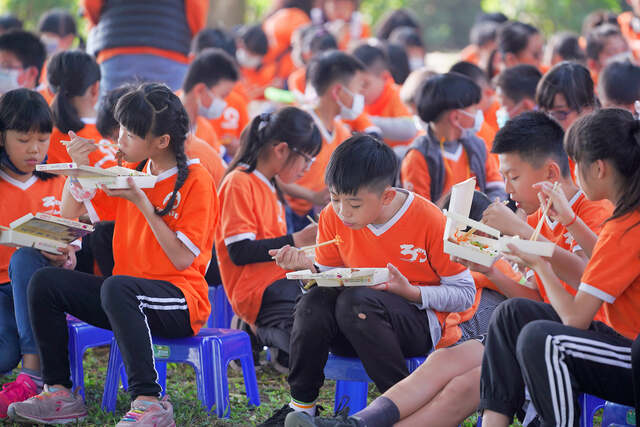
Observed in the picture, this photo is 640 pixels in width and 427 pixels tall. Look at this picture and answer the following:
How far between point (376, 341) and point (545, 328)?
0.62 m

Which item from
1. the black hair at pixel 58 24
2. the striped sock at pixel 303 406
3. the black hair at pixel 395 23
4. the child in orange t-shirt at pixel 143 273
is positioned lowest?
the striped sock at pixel 303 406

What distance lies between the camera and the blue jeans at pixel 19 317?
326 cm

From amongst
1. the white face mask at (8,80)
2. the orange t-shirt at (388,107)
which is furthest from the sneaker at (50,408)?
the orange t-shirt at (388,107)

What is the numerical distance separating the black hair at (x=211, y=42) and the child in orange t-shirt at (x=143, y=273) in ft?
14.3

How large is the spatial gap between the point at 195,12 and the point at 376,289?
3.55 metres

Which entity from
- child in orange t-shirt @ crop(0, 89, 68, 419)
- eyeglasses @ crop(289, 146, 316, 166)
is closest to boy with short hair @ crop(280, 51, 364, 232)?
eyeglasses @ crop(289, 146, 316, 166)

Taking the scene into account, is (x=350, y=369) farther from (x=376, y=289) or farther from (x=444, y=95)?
(x=444, y=95)

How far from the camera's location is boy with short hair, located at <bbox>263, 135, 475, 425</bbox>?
280 centimetres

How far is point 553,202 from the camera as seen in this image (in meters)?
2.49

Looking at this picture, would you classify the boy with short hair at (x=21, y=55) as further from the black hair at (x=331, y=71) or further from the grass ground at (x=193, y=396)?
the grass ground at (x=193, y=396)

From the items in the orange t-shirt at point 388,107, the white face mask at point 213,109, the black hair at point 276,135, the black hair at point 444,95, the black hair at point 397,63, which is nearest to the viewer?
the black hair at point 276,135

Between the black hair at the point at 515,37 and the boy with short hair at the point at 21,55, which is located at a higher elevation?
the black hair at the point at 515,37

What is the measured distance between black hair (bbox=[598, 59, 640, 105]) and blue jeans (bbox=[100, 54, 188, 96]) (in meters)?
2.81

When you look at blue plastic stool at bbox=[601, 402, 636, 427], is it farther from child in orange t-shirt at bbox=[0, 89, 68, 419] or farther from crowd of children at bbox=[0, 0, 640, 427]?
child in orange t-shirt at bbox=[0, 89, 68, 419]
